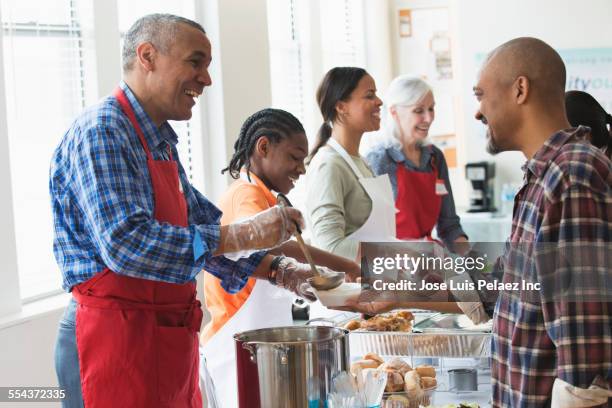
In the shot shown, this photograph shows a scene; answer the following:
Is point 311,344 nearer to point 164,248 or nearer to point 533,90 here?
point 164,248

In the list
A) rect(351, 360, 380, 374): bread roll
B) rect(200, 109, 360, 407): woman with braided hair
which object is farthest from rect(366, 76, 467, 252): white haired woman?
rect(351, 360, 380, 374): bread roll

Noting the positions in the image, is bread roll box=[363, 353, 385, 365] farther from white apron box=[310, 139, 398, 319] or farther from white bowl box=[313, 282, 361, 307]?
white apron box=[310, 139, 398, 319]

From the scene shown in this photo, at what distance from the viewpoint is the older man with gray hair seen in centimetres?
181

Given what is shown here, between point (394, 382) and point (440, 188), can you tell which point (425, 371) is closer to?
point (394, 382)

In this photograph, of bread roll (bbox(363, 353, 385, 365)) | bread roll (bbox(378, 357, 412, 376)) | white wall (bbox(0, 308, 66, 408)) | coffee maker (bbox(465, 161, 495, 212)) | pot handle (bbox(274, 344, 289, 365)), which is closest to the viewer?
pot handle (bbox(274, 344, 289, 365))

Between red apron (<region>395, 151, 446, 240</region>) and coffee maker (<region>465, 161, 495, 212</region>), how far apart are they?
2.05 metres

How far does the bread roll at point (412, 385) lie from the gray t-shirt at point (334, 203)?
3.14 ft

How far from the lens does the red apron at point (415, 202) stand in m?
3.78

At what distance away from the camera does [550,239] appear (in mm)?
1494

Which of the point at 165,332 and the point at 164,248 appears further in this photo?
the point at 165,332

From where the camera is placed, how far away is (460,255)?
6.58 feet

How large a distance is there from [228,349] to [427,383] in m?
0.64

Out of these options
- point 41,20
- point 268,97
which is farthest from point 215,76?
point 41,20

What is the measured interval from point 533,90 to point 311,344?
67cm
